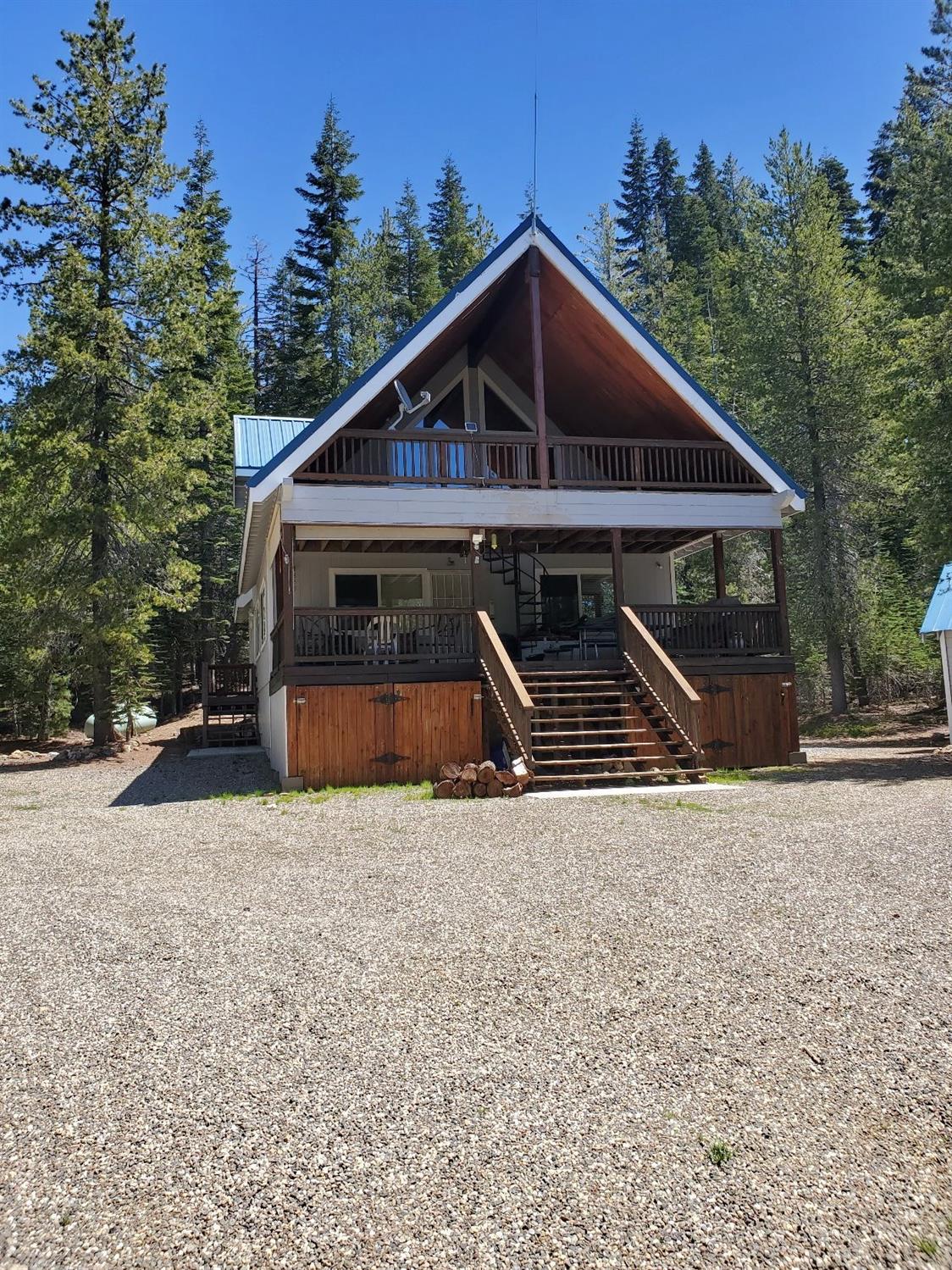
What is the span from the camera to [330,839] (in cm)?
786

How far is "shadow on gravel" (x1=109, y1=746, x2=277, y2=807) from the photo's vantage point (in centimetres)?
1188

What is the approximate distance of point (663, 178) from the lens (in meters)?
55.8

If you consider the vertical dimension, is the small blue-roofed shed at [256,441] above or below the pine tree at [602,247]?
below

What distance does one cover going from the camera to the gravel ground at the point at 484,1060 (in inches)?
95.0

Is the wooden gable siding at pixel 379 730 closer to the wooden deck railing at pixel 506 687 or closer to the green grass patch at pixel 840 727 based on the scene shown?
the wooden deck railing at pixel 506 687

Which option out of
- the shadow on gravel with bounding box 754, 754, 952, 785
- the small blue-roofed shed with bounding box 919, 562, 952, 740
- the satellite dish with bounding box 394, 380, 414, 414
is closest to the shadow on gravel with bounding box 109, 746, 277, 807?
the satellite dish with bounding box 394, 380, 414, 414

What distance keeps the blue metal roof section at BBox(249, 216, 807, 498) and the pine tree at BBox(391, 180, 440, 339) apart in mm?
25640

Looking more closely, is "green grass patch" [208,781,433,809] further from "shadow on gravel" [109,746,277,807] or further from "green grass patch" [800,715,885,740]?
"green grass patch" [800,715,885,740]

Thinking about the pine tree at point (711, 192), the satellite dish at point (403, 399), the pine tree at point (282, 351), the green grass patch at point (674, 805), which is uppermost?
the pine tree at point (711, 192)

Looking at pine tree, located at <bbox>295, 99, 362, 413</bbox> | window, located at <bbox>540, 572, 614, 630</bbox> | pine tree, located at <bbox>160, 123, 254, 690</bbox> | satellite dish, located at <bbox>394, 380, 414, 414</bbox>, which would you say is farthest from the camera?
pine tree, located at <bbox>295, 99, 362, 413</bbox>

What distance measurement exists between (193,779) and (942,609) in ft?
46.8

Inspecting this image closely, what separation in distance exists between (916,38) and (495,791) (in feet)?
114

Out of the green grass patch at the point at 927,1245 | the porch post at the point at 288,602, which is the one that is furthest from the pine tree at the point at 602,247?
the green grass patch at the point at 927,1245

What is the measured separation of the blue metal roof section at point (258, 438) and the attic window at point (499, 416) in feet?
14.2
